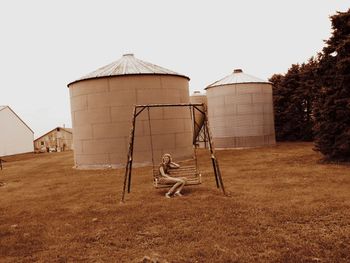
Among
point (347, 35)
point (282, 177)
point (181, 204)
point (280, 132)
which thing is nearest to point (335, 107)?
point (347, 35)

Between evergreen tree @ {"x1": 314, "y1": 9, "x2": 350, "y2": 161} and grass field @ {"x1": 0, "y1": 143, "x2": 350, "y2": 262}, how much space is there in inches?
118

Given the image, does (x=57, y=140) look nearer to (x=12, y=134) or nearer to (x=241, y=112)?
(x=12, y=134)

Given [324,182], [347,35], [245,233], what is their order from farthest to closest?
1. [347,35]
2. [324,182]
3. [245,233]

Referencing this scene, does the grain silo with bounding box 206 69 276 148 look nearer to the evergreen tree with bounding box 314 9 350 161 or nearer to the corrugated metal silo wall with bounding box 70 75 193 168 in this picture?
the corrugated metal silo wall with bounding box 70 75 193 168

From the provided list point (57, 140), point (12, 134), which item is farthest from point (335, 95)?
point (57, 140)

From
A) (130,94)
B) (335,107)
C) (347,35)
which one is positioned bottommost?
(335,107)

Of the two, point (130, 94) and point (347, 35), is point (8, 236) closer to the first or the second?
point (130, 94)

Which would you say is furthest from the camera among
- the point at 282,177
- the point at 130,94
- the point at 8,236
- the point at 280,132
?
the point at 280,132

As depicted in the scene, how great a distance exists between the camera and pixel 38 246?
649 centimetres

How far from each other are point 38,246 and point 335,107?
531 inches

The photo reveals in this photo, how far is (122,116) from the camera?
17844mm

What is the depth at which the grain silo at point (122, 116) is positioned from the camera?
17875 millimetres

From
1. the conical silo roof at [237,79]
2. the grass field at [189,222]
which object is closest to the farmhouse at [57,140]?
the conical silo roof at [237,79]

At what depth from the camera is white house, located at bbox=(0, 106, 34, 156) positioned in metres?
42.3
